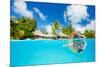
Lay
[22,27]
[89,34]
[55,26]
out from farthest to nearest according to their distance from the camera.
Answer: [89,34] → [55,26] → [22,27]

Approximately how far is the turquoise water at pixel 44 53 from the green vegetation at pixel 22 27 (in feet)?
0.19

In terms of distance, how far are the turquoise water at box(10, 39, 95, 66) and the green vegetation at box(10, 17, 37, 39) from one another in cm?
6

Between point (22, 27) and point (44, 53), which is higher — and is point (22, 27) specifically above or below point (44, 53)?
above

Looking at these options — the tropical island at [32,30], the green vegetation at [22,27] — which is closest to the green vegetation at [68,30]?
the tropical island at [32,30]

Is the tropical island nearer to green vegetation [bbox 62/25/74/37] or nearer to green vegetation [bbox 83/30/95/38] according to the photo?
green vegetation [bbox 62/25/74/37]

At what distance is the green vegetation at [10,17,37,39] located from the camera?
1.92 meters

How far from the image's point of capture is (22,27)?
1.96 m

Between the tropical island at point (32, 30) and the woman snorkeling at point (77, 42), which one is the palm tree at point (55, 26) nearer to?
the tropical island at point (32, 30)

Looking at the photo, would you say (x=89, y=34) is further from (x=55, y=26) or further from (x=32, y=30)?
(x=32, y=30)

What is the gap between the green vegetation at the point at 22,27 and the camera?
192 centimetres

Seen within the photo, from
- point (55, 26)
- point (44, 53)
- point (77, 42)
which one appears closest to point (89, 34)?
point (77, 42)

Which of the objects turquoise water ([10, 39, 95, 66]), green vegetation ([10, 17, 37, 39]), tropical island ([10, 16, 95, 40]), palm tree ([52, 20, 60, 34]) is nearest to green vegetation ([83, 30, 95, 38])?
turquoise water ([10, 39, 95, 66])

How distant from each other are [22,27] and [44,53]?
33 centimetres

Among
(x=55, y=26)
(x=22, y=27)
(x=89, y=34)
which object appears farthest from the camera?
(x=89, y=34)
